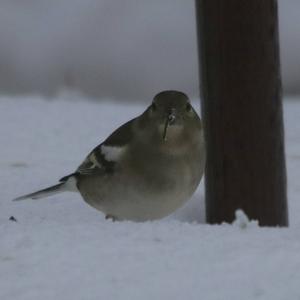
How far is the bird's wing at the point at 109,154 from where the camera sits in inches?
159

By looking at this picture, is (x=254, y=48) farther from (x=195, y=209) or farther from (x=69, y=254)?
(x=69, y=254)

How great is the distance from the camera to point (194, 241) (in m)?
2.79

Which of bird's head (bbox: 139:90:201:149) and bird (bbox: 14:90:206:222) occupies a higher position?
bird's head (bbox: 139:90:201:149)

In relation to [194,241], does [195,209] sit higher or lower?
lower

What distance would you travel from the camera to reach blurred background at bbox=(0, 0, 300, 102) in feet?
28.5

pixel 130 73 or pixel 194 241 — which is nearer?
pixel 194 241

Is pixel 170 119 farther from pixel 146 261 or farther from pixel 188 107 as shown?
pixel 146 261

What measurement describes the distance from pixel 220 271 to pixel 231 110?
1.65 meters

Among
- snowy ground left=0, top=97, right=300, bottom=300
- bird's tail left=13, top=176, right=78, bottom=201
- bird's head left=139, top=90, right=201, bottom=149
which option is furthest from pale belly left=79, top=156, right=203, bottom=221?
snowy ground left=0, top=97, right=300, bottom=300

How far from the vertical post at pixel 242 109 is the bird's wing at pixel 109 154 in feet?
0.96

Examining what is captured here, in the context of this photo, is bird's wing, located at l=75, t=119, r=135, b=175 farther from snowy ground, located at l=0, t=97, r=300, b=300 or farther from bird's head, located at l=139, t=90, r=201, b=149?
snowy ground, located at l=0, t=97, r=300, b=300

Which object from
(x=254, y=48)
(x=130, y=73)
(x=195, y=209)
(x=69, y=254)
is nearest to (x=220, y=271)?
(x=69, y=254)

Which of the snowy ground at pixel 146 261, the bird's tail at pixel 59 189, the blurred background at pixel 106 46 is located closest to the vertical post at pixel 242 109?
the bird's tail at pixel 59 189

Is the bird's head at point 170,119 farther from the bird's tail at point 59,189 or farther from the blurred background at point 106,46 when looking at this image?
the blurred background at point 106,46
